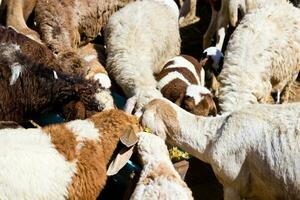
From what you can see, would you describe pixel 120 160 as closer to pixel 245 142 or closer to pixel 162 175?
pixel 162 175

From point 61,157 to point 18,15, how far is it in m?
3.07

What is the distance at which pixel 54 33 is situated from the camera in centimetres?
751

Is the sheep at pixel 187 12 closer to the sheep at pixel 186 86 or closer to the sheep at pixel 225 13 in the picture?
the sheep at pixel 225 13

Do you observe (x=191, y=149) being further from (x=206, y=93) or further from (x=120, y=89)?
(x=120, y=89)

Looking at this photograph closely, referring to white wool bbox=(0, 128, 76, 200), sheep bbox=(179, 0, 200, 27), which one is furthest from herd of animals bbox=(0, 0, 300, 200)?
sheep bbox=(179, 0, 200, 27)

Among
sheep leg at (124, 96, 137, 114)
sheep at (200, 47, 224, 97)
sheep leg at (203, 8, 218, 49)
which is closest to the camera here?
sheep leg at (124, 96, 137, 114)

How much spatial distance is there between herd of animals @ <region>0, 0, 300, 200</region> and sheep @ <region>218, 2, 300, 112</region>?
0.04 ft

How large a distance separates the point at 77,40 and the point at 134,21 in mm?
764

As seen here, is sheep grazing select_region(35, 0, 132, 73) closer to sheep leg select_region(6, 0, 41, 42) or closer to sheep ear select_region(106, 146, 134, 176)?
sheep leg select_region(6, 0, 41, 42)

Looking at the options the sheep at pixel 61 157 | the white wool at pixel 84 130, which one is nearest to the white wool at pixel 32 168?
the sheep at pixel 61 157

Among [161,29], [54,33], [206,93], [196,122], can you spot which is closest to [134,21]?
[161,29]

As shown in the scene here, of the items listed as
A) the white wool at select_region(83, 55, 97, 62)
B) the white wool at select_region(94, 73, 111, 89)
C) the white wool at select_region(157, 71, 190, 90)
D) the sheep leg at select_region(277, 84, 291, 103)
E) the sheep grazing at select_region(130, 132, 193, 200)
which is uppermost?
the sheep grazing at select_region(130, 132, 193, 200)

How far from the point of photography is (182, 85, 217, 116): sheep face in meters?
6.49

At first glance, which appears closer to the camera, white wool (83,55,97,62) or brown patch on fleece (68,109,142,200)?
brown patch on fleece (68,109,142,200)
